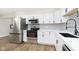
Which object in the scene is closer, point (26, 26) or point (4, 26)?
point (4, 26)

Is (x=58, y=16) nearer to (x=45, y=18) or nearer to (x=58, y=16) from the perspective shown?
(x=58, y=16)

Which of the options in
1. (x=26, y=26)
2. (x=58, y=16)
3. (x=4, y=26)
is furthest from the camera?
(x=58, y=16)

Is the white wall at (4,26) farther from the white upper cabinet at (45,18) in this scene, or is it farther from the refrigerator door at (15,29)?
the white upper cabinet at (45,18)

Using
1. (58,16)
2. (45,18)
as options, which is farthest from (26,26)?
(58,16)

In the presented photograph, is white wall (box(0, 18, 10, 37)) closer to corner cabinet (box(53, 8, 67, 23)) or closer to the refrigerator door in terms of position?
the refrigerator door

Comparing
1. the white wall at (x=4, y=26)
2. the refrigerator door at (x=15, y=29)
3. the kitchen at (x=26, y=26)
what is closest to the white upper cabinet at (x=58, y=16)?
the kitchen at (x=26, y=26)

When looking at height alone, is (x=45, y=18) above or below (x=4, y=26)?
above

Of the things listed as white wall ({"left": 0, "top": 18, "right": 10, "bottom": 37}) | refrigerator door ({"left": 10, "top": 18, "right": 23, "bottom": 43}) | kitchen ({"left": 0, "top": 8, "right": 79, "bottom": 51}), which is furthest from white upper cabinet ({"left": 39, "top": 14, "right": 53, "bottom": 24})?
white wall ({"left": 0, "top": 18, "right": 10, "bottom": 37})
